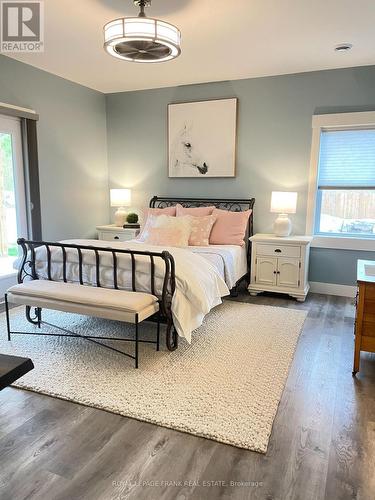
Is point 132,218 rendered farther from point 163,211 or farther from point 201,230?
point 201,230

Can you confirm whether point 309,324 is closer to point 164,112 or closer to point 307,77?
point 307,77

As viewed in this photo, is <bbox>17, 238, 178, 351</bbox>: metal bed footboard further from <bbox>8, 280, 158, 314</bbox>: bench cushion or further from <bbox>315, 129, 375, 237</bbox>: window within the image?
<bbox>315, 129, 375, 237</bbox>: window

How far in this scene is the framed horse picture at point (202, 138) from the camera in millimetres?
4668

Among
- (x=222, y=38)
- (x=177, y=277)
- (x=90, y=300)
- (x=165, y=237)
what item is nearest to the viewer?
(x=90, y=300)

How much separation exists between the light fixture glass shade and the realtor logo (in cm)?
75

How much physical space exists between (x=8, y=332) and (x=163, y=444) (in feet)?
5.84

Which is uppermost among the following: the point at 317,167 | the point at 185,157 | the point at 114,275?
the point at 185,157

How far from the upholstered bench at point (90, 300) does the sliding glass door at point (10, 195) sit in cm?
132

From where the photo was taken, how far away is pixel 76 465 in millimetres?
1688

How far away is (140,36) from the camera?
7.78 feet

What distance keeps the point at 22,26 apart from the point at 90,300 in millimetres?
2514

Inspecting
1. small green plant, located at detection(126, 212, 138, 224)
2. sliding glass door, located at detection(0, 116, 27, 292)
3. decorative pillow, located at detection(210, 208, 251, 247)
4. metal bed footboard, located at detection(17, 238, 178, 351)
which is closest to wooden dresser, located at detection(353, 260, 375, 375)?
metal bed footboard, located at detection(17, 238, 178, 351)

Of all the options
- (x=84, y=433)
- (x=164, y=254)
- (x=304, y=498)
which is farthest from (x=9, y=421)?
(x=304, y=498)

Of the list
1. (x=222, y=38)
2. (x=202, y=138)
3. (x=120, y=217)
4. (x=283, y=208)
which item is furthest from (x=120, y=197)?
(x=222, y=38)
